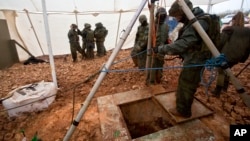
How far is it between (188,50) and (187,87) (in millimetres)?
489

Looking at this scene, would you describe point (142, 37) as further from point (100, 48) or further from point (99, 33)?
point (100, 48)

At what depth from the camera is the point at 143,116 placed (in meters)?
2.84

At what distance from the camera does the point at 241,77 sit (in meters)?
3.99

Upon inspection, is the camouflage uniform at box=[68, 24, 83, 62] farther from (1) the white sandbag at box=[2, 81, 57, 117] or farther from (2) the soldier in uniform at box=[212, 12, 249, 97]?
(2) the soldier in uniform at box=[212, 12, 249, 97]

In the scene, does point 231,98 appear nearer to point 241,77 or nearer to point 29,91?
point 241,77

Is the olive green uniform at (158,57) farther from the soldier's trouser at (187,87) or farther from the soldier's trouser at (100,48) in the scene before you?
the soldier's trouser at (100,48)

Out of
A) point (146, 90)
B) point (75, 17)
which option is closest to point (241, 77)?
point (146, 90)

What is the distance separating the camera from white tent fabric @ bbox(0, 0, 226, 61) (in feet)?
21.5

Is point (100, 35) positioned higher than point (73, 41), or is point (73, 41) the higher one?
point (100, 35)

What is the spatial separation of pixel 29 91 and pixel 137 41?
2.91 m

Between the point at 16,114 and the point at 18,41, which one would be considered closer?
the point at 16,114

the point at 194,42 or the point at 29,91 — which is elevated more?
the point at 194,42

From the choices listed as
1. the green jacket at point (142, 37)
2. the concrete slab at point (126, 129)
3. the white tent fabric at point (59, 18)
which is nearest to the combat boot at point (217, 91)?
the concrete slab at point (126, 129)

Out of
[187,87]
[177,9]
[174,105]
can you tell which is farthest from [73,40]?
[187,87]
